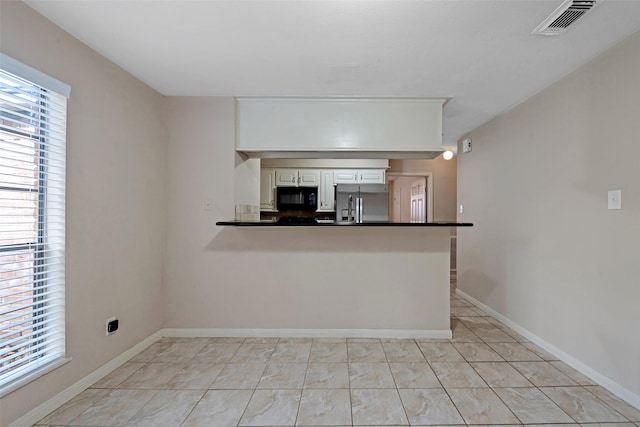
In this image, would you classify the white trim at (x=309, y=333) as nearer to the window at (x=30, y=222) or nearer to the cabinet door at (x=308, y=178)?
the window at (x=30, y=222)

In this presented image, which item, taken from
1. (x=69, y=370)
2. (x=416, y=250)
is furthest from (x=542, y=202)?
(x=69, y=370)

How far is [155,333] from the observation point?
9.12ft

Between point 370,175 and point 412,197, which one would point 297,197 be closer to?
point 370,175

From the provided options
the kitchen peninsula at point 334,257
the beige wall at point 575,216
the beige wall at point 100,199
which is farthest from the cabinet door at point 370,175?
the beige wall at point 100,199

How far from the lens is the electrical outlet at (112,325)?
7.26 ft

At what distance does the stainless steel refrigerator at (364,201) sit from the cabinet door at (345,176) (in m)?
0.19

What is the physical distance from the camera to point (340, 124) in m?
2.84

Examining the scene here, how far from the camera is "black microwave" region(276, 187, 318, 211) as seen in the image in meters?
5.06

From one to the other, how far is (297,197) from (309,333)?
2.60 metres

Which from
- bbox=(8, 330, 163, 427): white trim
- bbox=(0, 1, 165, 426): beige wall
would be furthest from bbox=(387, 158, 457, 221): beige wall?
bbox=(8, 330, 163, 427): white trim

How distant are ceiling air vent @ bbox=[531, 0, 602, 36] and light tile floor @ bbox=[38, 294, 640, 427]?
7.37 ft

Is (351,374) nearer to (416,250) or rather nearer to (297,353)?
(297,353)

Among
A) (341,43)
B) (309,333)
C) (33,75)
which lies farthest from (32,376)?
(341,43)

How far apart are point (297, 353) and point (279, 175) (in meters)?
3.19
